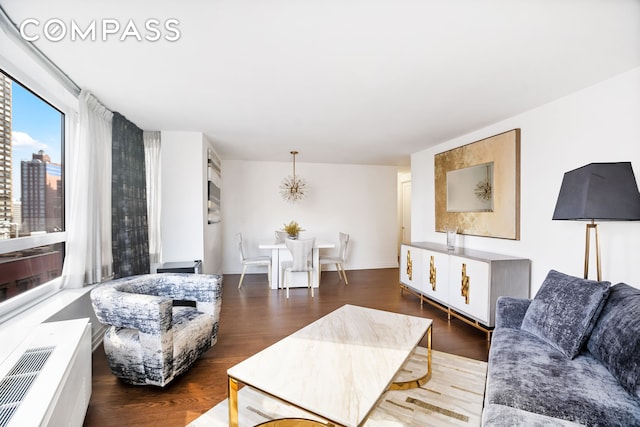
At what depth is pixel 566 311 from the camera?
1802mm

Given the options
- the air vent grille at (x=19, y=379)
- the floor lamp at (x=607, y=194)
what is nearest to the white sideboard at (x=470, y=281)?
the floor lamp at (x=607, y=194)

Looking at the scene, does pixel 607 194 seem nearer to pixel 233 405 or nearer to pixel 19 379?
pixel 233 405

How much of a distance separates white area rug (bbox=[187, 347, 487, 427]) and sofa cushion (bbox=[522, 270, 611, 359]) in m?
0.61

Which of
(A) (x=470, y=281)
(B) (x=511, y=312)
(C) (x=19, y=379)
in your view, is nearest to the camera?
(C) (x=19, y=379)

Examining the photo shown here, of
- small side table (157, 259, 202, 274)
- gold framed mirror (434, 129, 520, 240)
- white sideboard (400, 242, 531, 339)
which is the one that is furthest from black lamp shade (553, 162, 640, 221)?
small side table (157, 259, 202, 274)

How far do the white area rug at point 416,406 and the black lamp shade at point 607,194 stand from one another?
1419mm

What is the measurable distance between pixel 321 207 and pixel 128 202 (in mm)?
3810

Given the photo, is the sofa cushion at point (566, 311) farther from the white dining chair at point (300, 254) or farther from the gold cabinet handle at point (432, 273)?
the white dining chair at point (300, 254)

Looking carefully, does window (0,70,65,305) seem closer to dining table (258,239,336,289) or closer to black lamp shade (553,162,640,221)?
dining table (258,239,336,289)

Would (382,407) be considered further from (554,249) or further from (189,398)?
(554,249)

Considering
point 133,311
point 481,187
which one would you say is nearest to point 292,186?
point 481,187

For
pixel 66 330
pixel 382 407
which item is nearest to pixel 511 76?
pixel 382 407

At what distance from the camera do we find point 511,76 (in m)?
2.30

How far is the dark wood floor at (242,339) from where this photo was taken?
187 centimetres
